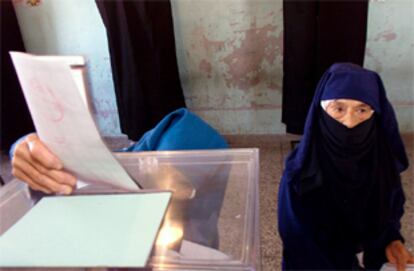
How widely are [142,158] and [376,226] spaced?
0.76 m

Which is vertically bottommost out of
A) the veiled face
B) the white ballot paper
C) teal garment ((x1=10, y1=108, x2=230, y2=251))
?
the veiled face

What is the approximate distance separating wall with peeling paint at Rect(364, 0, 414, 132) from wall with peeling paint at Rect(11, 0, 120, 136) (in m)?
1.75

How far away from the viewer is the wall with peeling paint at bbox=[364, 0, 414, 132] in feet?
6.95

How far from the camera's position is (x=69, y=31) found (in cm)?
242

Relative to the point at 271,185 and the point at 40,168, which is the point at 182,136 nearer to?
the point at 40,168

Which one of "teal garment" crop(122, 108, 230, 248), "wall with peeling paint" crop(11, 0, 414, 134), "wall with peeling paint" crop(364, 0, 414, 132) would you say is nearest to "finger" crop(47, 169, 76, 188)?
"teal garment" crop(122, 108, 230, 248)

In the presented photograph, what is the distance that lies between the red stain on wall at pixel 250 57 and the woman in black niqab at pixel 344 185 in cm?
129

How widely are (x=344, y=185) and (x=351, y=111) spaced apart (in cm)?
23

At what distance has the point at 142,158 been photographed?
2.53ft

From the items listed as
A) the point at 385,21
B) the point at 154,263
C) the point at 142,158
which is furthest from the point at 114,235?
the point at 385,21

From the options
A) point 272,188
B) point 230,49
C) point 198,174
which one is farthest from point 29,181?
point 230,49

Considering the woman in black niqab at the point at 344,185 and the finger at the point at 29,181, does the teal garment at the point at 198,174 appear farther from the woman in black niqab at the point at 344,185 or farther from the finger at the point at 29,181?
the woman in black niqab at the point at 344,185

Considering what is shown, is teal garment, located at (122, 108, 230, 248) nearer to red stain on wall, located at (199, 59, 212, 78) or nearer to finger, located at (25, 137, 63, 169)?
finger, located at (25, 137, 63, 169)

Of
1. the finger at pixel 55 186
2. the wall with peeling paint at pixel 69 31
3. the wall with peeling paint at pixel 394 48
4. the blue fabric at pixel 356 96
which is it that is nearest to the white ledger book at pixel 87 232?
the finger at pixel 55 186
